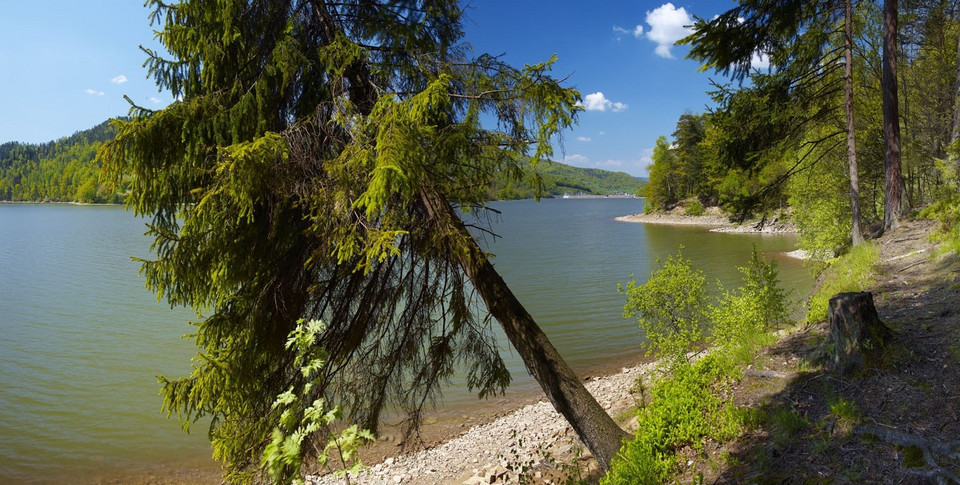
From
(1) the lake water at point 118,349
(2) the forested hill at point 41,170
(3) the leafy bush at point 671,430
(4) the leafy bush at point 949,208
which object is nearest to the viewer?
(3) the leafy bush at point 671,430

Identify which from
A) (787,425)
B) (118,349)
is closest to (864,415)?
(787,425)

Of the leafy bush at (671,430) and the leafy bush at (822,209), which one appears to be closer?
the leafy bush at (671,430)

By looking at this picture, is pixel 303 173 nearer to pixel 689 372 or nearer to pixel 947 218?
pixel 689 372

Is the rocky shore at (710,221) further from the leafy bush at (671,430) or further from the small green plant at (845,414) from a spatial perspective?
the small green plant at (845,414)

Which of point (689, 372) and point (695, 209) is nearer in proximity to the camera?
point (689, 372)

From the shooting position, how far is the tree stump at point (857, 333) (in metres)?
4.54

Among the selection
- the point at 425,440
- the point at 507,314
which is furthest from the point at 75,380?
the point at 507,314

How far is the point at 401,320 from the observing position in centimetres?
534

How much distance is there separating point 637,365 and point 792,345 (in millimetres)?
5786

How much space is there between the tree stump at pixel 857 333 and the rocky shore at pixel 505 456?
3019mm

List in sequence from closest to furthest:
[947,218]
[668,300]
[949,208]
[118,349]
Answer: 1. [668,300]
2. [947,218]
3. [949,208]
4. [118,349]

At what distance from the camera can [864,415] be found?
150 inches

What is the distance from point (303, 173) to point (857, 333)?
5.32 m

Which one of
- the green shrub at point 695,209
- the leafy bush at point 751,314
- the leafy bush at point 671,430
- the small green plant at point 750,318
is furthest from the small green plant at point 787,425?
the green shrub at point 695,209
